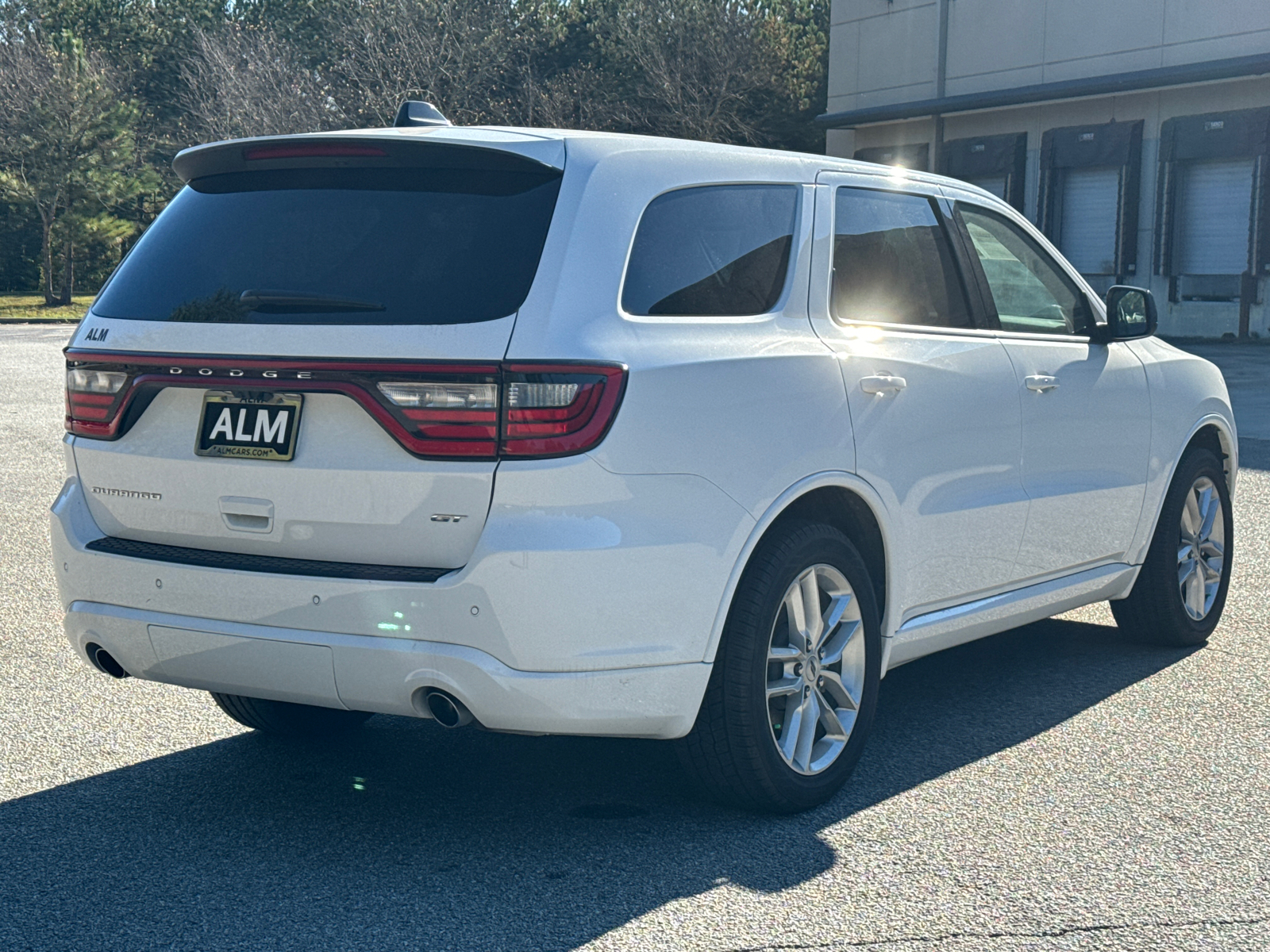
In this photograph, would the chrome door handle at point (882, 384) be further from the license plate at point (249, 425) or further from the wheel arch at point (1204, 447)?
the wheel arch at point (1204, 447)

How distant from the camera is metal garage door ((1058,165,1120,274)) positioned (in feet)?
102

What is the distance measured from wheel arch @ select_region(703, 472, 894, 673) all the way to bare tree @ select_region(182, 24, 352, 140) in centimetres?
4159

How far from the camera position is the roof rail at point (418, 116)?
453 centimetres

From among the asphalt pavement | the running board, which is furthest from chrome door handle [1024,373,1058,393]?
the asphalt pavement

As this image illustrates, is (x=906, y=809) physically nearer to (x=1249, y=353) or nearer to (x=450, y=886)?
(x=450, y=886)

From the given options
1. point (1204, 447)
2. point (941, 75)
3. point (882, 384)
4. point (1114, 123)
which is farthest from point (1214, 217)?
point (882, 384)

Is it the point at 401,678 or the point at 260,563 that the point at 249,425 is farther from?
the point at 401,678

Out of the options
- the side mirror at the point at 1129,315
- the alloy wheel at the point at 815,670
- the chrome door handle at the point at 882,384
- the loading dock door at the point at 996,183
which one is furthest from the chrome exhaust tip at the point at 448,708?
the loading dock door at the point at 996,183

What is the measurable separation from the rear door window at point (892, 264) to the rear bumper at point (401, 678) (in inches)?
53.0

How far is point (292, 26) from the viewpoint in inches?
2494

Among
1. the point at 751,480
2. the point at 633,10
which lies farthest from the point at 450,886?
the point at 633,10

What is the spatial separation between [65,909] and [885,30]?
34546mm

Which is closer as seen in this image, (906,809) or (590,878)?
(590,878)

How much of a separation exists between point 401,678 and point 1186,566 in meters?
3.82
